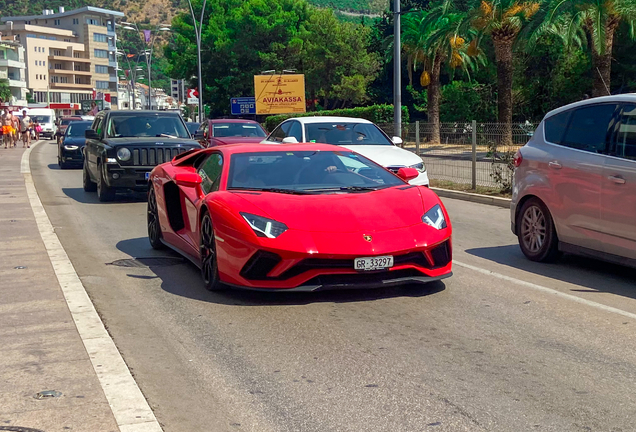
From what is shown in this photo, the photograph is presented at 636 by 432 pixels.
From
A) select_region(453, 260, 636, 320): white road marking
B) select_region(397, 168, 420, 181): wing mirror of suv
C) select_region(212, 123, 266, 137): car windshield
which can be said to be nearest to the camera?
select_region(453, 260, 636, 320): white road marking

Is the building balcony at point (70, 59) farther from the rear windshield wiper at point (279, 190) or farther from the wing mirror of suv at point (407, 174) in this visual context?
the rear windshield wiper at point (279, 190)

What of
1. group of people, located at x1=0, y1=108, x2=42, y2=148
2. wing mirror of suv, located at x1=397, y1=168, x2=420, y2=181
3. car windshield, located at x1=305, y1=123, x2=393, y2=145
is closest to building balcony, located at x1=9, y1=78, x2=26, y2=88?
group of people, located at x1=0, y1=108, x2=42, y2=148

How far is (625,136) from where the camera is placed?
26.0 ft

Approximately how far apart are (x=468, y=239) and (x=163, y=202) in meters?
4.06

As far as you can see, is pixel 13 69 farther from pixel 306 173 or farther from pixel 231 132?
pixel 306 173

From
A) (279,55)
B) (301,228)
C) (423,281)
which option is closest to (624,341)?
(423,281)

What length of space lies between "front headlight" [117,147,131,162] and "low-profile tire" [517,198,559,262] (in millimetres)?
8592

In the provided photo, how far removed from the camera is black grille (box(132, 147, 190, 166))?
15938 millimetres

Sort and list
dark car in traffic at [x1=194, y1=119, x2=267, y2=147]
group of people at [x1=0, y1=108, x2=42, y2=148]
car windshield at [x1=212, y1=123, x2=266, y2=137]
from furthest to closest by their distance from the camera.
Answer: group of people at [x1=0, y1=108, x2=42, y2=148], car windshield at [x1=212, y1=123, x2=266, y2=137], dark car in traffic at [x1=194, y1=119, x2=267, y2=147]

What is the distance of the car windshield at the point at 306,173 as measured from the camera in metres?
7.77

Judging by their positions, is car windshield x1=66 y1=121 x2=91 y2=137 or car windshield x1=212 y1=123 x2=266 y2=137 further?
car windshield x1=66 y1=121 x2=91 y2=137

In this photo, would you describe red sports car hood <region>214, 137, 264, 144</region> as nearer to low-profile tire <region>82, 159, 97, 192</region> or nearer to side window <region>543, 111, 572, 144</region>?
low-profile tire <region>82, 159, 97, 192</region>

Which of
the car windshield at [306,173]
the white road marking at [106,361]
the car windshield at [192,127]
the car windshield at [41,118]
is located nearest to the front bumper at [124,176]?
the white road marking at [106,361]

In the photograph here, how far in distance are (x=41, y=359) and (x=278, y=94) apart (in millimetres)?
55692
